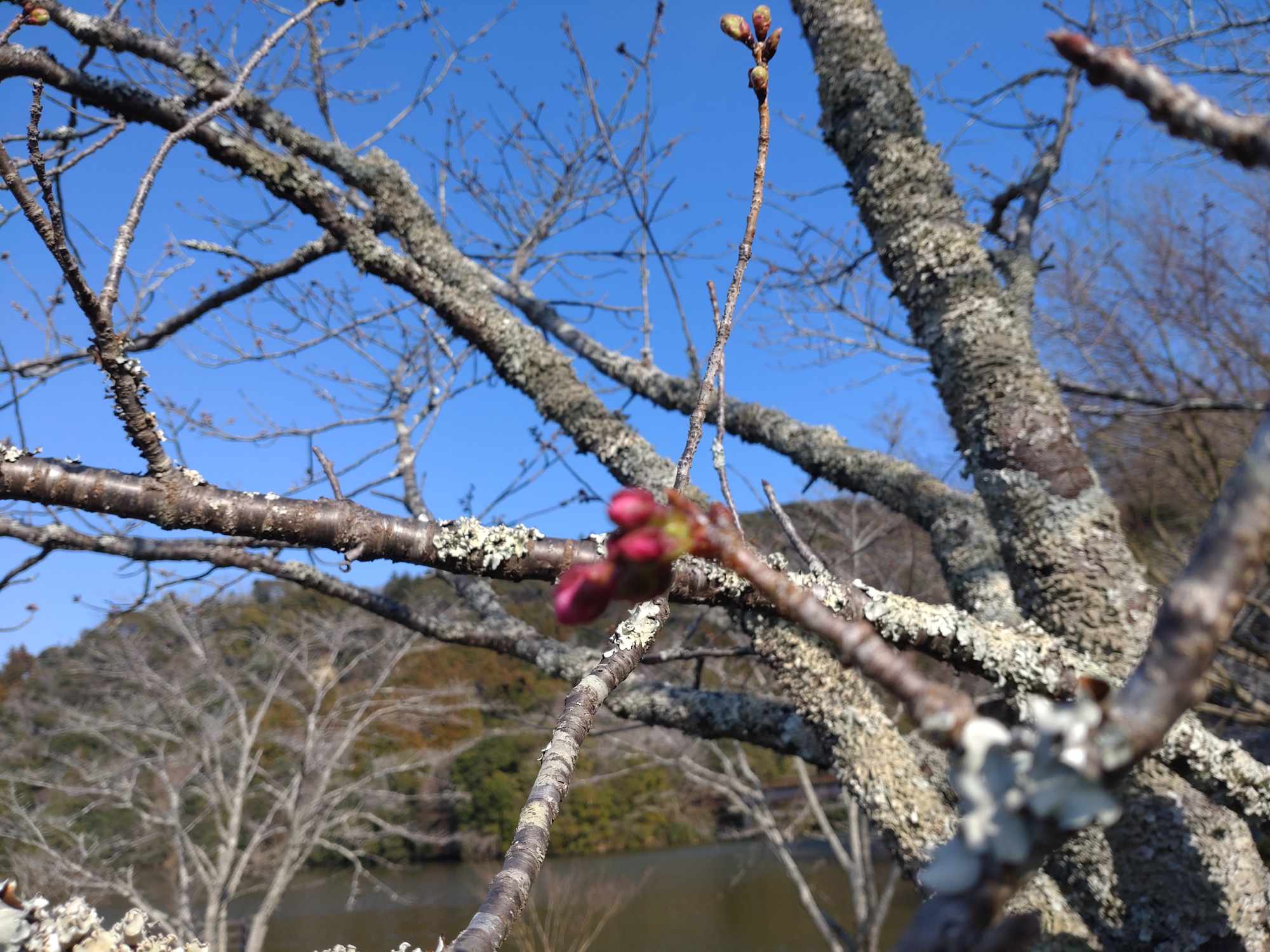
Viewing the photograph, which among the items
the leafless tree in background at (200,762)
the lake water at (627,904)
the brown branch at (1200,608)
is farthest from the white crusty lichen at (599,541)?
the lake water at (627,904)

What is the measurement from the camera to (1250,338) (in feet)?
26.8

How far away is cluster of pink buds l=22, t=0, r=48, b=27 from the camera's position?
1.26 m

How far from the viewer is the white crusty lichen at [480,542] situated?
1.31 meters

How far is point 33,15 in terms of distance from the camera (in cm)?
127

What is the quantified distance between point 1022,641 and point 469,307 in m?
1.81

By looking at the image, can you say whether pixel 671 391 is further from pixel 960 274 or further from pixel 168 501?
pixel 168 501

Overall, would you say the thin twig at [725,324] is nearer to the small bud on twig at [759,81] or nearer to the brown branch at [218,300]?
the small bud on twig at [759,81]

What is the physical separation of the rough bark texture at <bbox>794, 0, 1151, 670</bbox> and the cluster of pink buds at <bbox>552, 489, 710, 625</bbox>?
1961mm

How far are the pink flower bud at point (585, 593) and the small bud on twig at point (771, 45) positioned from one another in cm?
63

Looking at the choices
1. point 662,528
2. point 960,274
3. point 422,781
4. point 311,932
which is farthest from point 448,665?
point 662,528

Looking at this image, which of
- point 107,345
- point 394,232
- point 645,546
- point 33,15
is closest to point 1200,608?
point 645,546

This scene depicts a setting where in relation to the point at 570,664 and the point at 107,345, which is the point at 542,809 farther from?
the point at 570,664

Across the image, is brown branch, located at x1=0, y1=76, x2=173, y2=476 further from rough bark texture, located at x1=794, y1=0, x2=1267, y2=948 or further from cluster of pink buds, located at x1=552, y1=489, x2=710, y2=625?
rough bark texture, located at x1=794, y1=0, x2=1267, y2=948

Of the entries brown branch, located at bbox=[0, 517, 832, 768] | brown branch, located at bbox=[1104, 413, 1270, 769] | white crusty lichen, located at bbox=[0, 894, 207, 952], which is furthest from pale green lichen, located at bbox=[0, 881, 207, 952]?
brown branch, located at bbox=[0, 517, 832, 768]
